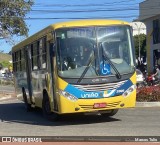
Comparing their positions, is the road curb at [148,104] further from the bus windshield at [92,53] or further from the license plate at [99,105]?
the license plate at [99,105]

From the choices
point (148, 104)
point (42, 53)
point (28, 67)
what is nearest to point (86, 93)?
point (42, 53)

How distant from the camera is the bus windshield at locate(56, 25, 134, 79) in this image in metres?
13.1

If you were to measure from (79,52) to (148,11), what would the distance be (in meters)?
30.9

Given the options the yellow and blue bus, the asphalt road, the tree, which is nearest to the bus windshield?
the yellow and blue bus

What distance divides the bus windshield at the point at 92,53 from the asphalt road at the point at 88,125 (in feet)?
5.08

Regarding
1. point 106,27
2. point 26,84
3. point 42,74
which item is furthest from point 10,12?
point 106,27

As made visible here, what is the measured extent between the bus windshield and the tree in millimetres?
14627

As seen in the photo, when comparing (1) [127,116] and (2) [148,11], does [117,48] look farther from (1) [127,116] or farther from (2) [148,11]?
(2) [148,11]

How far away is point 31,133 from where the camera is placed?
39.8 feet

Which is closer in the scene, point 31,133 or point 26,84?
point 31,133

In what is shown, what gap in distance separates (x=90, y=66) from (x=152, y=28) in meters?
30.7

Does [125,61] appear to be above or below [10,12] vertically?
below

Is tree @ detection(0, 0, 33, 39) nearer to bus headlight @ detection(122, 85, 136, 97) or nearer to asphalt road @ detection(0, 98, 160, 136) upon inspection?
asphalt road @ detection(0, 98, 160, 136)

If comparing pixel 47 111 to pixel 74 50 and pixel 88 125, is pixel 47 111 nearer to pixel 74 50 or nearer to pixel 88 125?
pixel 88 125
